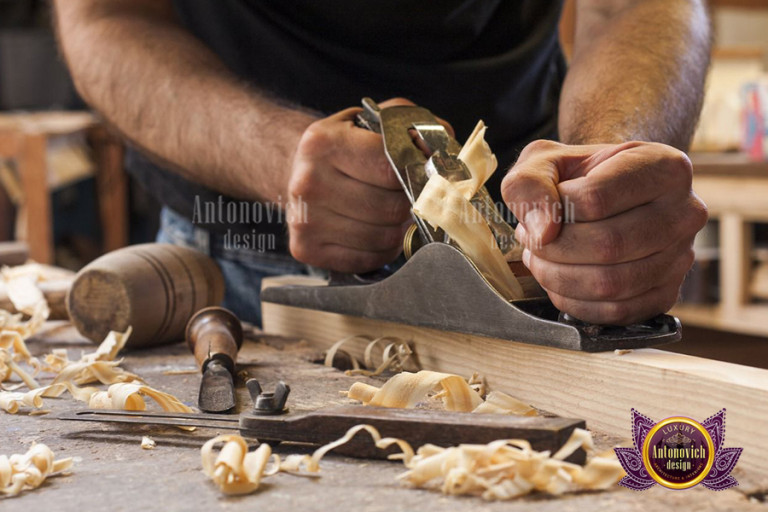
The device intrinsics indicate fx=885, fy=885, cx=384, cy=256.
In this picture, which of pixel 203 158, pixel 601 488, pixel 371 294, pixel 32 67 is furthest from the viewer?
pixel 32 67

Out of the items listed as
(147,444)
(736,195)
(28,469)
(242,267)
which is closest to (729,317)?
(736,195)

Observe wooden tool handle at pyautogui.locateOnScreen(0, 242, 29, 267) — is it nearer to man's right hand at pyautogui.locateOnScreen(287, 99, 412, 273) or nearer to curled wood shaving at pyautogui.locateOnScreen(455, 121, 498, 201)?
man's right hand at pyautogui.locateOnScreen(287, 99, 412, 273)

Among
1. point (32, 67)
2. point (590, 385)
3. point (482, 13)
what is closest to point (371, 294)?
point (590, 385)

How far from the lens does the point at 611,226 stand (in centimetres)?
84

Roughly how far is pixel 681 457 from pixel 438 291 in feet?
1.27

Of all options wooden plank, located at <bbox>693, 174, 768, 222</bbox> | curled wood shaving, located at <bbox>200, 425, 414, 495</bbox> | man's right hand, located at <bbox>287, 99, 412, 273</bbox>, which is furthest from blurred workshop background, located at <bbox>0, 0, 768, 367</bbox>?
curled wood shaving, located at <bbox>200, 425, 414, 495</bbox>

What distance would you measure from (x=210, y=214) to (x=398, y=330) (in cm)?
57

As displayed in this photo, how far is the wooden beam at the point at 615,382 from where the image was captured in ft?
2.33

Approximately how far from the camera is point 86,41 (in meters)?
1.58

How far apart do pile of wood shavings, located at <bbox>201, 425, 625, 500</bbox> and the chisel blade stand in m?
0.17

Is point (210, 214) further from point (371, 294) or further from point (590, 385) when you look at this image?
point (590, 385)

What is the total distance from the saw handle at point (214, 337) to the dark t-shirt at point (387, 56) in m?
0.43

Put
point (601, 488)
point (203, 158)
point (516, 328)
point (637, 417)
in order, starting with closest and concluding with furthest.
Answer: point (601, 488) < point (637, 417) < point (516, 328) < point (203, 158)

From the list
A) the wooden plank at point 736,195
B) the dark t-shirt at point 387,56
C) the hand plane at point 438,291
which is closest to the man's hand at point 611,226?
the hand plane at point 438,291
